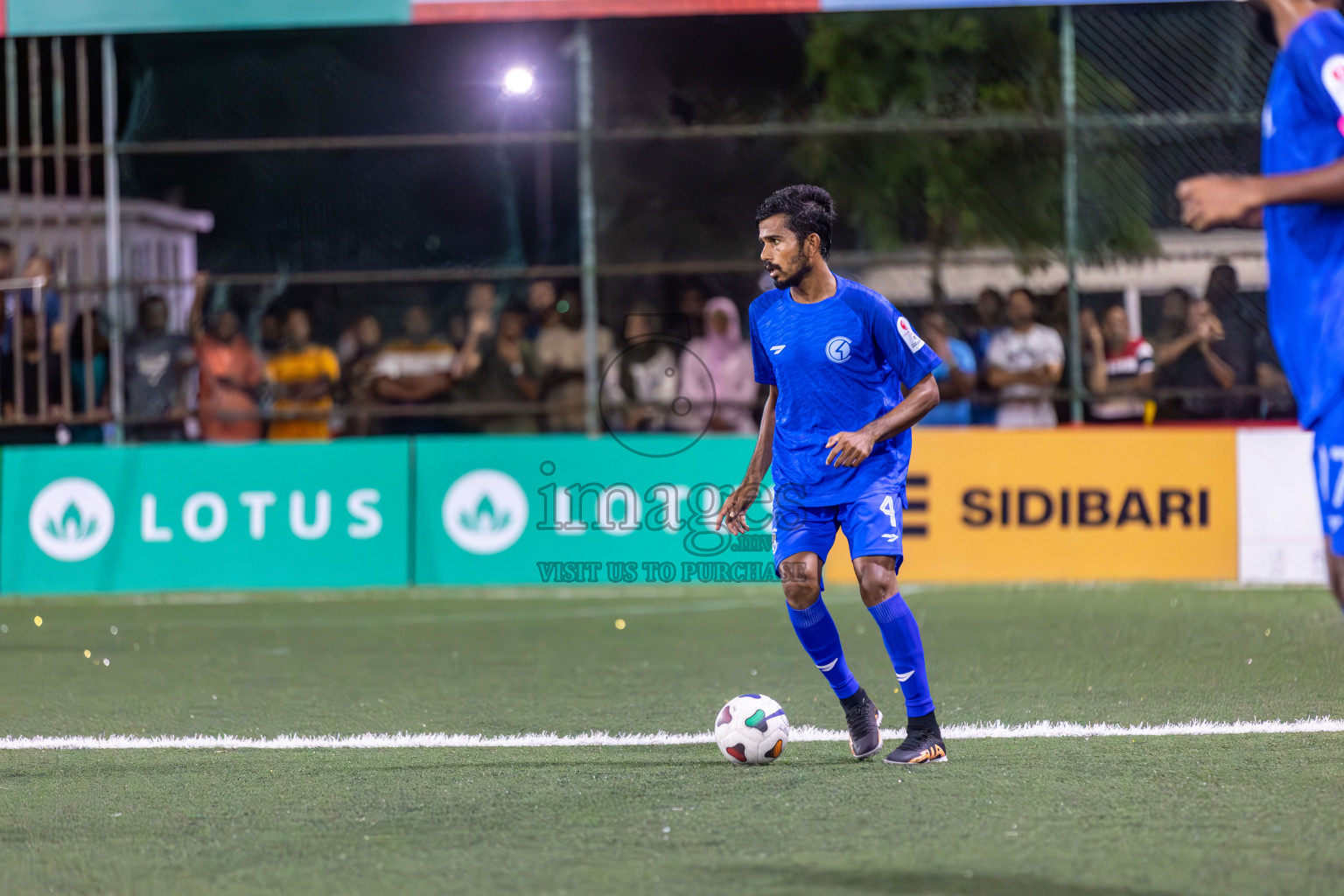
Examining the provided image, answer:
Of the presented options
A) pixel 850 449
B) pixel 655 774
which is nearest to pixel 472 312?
pixel 850 449

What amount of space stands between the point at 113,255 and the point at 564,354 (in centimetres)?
387

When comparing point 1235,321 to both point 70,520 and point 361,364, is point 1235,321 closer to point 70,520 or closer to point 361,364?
point 361,364

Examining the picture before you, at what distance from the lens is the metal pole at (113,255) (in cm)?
1440

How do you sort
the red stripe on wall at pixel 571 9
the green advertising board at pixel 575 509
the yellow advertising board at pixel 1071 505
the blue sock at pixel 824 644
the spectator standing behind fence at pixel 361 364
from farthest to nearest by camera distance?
the spectator standing behind fence at pixel 361 364
the red stripe on wall at pixel 571 9
the green advertising board at pixel 575 509
the yellow advertising board at pixel 1071 505
the blue sock at pixel 824 644

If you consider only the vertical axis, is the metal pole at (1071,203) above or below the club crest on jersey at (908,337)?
above

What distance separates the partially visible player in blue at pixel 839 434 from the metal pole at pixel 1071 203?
7995 mm

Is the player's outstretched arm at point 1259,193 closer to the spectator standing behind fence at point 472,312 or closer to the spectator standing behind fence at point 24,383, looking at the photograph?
the spectator standing behind fence at point 472,312

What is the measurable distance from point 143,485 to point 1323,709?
9.52 metres

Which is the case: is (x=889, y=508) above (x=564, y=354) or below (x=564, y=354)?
below

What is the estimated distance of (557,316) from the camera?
1451cm

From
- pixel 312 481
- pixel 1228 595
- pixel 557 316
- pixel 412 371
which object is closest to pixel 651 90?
pixel 557 316

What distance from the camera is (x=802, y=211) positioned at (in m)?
6.07

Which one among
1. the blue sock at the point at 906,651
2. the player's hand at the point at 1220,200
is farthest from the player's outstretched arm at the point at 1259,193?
the blue sock at the point at 906,651

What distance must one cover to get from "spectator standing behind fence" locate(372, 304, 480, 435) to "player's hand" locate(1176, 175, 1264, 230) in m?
10.7
